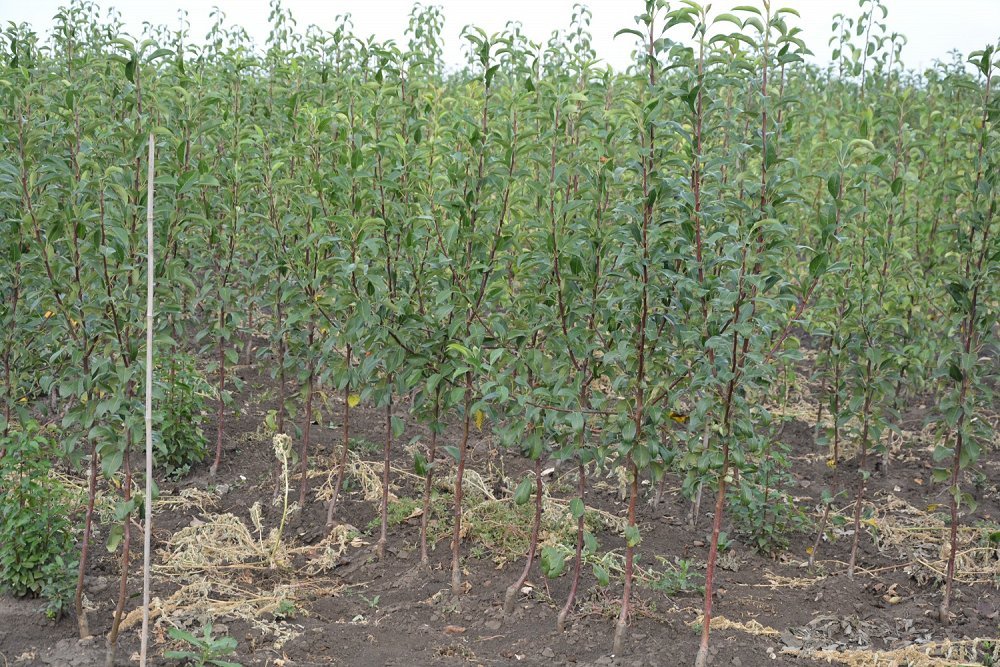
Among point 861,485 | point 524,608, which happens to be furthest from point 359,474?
point 861,485

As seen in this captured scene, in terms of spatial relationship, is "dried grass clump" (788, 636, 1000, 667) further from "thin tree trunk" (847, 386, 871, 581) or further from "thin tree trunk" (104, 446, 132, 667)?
"thin tree trunk" (104, 446, 132, 667)

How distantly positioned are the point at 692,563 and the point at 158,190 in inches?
140

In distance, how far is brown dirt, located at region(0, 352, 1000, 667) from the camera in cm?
439

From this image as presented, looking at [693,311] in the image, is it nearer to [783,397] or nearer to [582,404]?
[582,404]

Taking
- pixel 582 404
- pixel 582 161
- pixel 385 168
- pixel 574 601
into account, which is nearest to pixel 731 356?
pixel 582 404

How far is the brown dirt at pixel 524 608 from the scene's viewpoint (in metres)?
4.39

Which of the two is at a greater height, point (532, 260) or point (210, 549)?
point (532, 260)

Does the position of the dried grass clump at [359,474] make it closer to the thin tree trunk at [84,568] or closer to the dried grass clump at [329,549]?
the dried grass clump at [329,549]

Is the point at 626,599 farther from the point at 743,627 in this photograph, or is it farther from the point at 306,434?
the point at 306,434

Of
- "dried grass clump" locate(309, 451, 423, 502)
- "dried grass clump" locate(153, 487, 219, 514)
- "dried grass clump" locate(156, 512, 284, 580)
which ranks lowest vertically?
"dried grass clump" locate(156, 512, 284, 580)

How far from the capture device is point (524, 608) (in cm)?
484

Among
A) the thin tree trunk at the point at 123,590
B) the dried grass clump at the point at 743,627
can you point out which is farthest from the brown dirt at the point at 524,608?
the thin tree trunk at the point at 123,590

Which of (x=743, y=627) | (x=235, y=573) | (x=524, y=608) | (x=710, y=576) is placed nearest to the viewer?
(x=710, y=576)

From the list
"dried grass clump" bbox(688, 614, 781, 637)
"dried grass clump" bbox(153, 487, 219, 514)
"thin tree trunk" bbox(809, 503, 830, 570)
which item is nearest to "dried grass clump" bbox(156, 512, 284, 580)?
"dried grass clump" bbox(153, 487, 219, 514)
